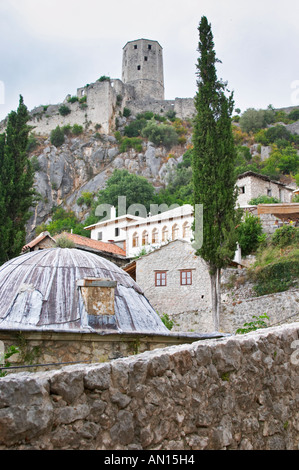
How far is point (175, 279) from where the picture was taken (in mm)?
25812

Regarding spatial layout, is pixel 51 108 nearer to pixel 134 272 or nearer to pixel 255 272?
pixel 134 272

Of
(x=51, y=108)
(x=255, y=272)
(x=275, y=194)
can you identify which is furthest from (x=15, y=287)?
(x=51, y=108)

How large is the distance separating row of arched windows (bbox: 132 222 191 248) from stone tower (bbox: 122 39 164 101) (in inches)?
2180

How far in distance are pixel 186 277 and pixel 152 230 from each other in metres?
14.2

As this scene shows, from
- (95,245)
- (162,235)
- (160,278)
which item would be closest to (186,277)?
(160,278)

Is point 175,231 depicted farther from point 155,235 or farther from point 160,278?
point 160,278

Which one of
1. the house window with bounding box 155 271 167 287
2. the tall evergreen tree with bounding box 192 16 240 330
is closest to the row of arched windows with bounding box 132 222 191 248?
the house window with bounding box 155 271 167 287

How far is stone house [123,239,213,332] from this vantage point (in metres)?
25.2

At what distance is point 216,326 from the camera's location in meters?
21.1

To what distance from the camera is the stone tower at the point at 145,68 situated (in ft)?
294

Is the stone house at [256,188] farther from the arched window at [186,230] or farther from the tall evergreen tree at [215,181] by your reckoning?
the tall evergreen tree at [215,181]

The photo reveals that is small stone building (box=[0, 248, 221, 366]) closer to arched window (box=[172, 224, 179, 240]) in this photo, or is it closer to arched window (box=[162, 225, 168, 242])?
arched window (box=[172, 224, 179, 240])

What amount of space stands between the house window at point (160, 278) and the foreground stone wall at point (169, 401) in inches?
826

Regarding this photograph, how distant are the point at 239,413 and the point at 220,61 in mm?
23578
